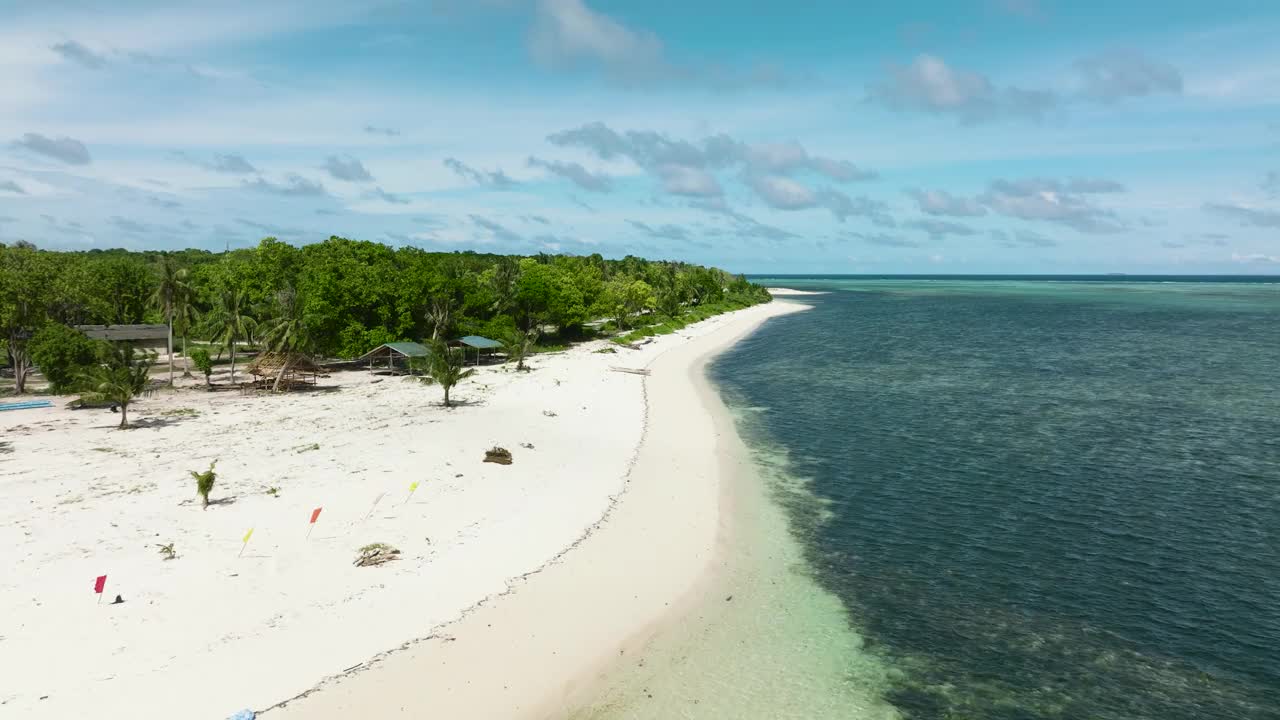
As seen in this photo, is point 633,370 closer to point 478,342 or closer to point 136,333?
point 478,342

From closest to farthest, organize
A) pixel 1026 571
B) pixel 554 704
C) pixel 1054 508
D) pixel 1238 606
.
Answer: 1. pixel 554 704
2. pixel 1238 606
3. pixel 1026 571
4. pixel 1054 508

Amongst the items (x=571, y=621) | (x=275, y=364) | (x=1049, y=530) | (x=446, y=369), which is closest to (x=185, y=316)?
(x=275, y=364)

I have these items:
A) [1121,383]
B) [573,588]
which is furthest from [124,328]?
[1121,383]

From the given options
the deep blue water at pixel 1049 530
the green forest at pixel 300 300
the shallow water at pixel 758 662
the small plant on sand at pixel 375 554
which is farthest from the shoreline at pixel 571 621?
the green forest at pixel 300 300

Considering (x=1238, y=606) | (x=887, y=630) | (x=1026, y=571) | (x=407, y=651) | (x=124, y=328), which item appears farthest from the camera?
(x=124, y=328)

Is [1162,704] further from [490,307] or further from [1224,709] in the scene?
[490,307]

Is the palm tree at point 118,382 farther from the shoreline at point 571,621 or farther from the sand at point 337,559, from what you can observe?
the shoreline at point 571,621

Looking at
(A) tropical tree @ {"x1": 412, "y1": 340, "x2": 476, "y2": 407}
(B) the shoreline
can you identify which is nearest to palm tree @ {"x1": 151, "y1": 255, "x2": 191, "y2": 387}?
(A) tropical tree @ {"x1": 412, "y1": 340, "x2": 476, "y2": 407}
